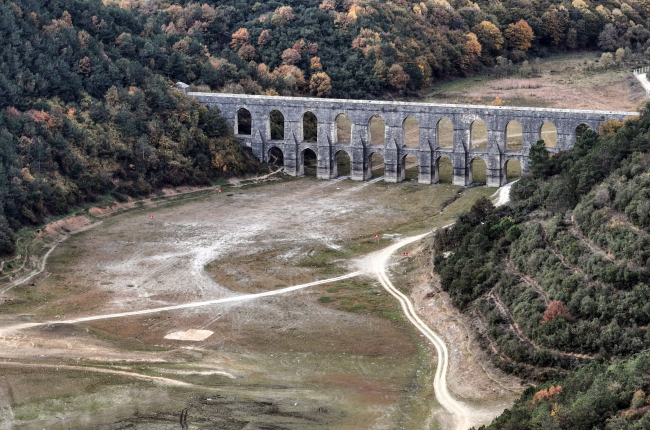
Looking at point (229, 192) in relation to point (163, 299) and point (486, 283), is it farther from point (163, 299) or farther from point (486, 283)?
point (486, 283)

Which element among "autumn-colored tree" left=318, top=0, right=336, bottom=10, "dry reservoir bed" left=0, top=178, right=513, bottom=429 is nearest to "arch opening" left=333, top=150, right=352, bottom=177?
"dry reservoir bed" left=0, top=178, right=513, bottom=429

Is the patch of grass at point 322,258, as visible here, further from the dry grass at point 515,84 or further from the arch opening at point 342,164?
the dry grass at point 515,84

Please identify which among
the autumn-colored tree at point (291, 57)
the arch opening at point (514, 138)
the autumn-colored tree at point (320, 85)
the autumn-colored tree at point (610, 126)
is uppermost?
the autumn-colored tree at point (291, 57)

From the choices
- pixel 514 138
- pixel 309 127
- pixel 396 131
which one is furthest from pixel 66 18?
pixel 514 138

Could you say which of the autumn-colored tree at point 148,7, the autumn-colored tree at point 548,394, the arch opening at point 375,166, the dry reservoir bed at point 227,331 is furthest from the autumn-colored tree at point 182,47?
the autumn-colored tree at point 548,394

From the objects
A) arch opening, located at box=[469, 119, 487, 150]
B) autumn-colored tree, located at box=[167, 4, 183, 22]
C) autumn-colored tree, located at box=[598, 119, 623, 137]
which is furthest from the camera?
autumn-colored tree, located at box=[167, 4, 183, 22]

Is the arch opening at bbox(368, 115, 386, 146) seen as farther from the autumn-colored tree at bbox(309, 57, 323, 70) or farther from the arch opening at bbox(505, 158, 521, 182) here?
the arch opening at bbox(505, 158, 521, 182)

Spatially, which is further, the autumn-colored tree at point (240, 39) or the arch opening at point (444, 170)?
the autumn-colored tree at point (240, 39)
